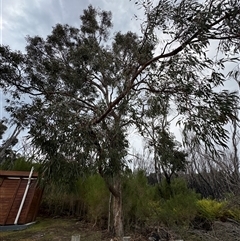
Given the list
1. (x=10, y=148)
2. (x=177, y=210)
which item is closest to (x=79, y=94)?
(x=10, y=148)

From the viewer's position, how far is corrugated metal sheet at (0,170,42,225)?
5.37 metres

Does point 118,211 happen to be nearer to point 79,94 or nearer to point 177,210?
point 177,210

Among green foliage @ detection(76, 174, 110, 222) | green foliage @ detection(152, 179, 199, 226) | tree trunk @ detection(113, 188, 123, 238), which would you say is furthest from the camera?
green foliage @ detection(76, 174, 110, 222)

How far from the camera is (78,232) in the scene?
5.23 m

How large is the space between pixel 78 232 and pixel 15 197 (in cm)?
167

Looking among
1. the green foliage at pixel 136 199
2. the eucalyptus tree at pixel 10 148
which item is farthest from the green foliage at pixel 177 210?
the eucalyptus tree at pixel 10 148

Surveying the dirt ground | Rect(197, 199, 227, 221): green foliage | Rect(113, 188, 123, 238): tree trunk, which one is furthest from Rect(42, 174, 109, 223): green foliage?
Rect(197, 199, 227, 221): green foliage

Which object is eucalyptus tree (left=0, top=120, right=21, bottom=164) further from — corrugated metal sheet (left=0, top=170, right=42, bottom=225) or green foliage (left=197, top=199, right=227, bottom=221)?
green foliage (left=197, top=199, right=227, bottom=221)

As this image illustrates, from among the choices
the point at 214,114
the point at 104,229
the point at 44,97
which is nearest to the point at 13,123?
the point at 44,97

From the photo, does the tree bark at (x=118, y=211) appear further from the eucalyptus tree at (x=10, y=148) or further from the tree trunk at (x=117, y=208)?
the eucalyptus tree at (x=10, y=148)

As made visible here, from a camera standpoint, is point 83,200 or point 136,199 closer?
point 136,199

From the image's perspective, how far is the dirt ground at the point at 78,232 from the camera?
12.3 ft

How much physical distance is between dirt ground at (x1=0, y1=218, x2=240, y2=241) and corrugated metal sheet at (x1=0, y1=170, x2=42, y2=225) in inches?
12.8

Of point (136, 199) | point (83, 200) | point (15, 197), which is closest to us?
point (15, 197)
